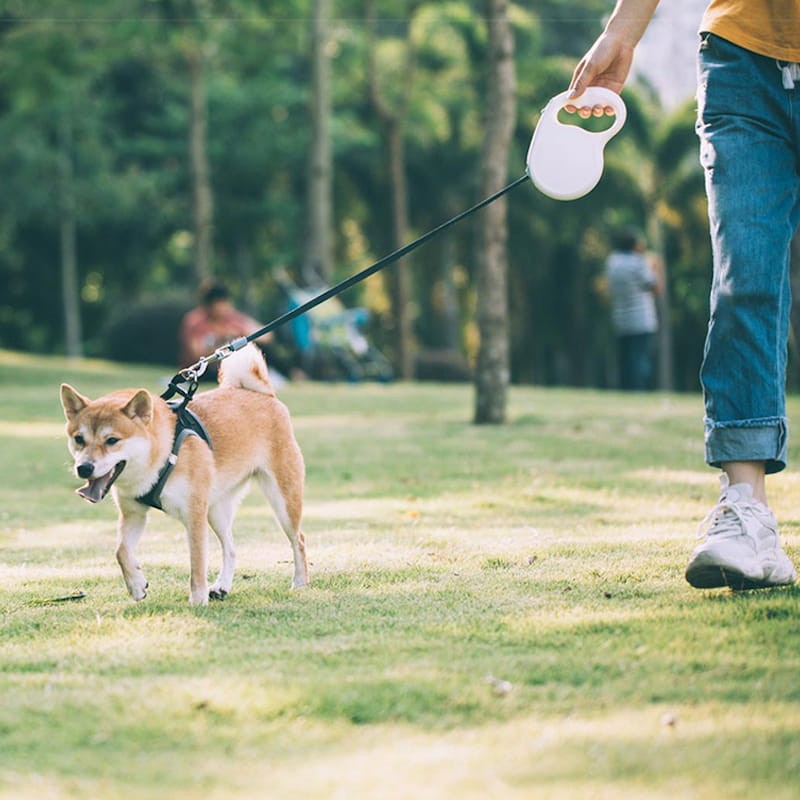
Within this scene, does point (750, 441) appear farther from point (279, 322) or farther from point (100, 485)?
point (100, 485)

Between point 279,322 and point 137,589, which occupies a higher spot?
point 279,322

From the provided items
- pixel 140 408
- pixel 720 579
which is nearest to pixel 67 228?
pixel 140 408

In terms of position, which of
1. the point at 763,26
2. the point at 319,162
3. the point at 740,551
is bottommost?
the point at 740,551

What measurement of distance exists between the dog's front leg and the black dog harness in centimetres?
13

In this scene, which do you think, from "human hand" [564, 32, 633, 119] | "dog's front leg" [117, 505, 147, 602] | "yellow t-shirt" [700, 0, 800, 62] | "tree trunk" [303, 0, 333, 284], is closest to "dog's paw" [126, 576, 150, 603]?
"dog's front leg" [117, 505, 147, 602]

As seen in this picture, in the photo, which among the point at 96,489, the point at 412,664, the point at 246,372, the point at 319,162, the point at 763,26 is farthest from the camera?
the point at 319,162

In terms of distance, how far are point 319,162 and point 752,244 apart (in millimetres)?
20465

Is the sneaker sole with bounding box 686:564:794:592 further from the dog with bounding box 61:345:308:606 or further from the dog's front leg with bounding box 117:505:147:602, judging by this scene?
the dog's front leg with bounding box 117:505:147:602

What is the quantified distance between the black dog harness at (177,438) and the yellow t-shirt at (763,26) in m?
2.23

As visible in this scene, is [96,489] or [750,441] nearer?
[750,441]

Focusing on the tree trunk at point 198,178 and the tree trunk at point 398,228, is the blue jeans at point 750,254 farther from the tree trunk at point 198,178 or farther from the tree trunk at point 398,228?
the tree trunk at point 398,228

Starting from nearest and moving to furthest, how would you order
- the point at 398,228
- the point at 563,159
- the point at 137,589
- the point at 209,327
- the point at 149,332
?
the point at 137,589, the point at 563,159, the point at 209,327, the point at 398,228, the point at 149,332

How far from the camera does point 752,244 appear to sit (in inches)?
164

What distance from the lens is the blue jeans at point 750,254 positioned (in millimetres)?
4172
